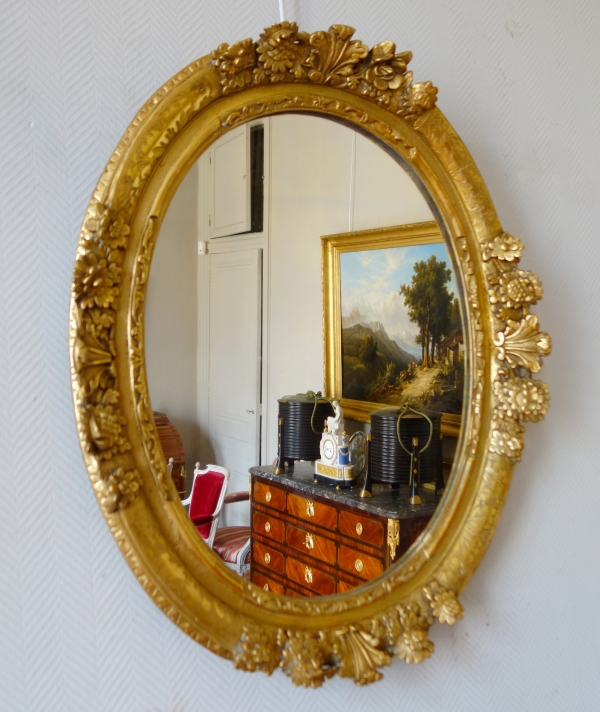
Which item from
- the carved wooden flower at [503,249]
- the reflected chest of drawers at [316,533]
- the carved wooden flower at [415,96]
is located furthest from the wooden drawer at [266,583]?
the carved wooden flower at [415,96]

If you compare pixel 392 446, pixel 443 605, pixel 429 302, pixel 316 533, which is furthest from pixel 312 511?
pixel 429 302

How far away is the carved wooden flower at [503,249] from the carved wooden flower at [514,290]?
0.03 m

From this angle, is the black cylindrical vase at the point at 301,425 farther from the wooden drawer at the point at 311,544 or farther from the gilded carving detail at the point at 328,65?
the gilded carving detail at the point at 328,65

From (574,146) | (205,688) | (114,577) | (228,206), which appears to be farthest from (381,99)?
(205,688)

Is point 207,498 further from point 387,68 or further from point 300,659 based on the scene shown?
point 387,68

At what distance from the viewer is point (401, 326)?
3.47 ft

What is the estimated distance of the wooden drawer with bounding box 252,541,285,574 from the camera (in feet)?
3.11

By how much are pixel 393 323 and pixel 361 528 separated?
30cm

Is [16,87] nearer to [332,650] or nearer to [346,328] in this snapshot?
[346,328]

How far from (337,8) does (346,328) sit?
491mm

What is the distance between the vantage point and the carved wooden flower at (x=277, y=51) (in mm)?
931

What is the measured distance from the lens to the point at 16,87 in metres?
0.85

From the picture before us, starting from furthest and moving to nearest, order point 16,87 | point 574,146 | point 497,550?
point 574,146
point 497,550
point 16,87

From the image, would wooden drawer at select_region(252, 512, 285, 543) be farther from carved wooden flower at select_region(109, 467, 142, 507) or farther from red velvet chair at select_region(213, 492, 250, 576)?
carved wooden flower at select_region(109, 467, 142, 507)
